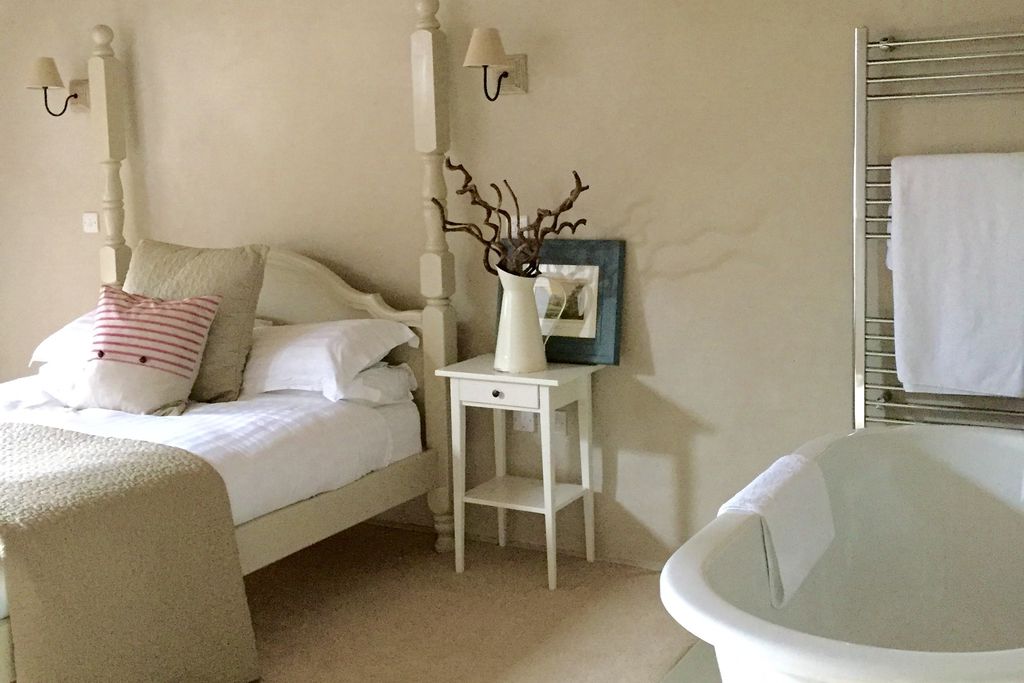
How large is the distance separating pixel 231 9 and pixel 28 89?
1.11 m

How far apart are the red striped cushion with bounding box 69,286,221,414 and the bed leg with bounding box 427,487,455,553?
2.75 ft

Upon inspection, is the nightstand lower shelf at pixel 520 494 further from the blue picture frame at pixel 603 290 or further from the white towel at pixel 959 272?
the white towel at pixel 959 272

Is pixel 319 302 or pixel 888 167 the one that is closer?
pixel 888 167

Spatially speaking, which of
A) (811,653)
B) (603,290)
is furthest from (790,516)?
(603,290)

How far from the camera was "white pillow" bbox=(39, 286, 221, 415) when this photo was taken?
306 centimetres

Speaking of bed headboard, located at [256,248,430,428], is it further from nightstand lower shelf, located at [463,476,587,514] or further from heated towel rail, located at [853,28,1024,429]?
heated towel rail, located at [853,28,1024,429]

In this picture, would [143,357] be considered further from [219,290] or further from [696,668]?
[696,668]

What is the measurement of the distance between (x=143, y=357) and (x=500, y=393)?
1014mm

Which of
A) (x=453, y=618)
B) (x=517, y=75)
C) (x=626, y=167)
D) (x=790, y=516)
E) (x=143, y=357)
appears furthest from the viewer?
(x=517, y=75)

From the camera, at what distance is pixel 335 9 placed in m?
3.61

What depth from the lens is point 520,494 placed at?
3.27m

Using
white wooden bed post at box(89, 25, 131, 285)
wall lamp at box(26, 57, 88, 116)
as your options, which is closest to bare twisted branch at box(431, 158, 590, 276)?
white wooden bed post at box(89, 25, 131, 285)

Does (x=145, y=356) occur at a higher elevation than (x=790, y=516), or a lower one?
higher

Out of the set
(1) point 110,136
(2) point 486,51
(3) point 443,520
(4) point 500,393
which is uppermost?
(2) point 486,51
